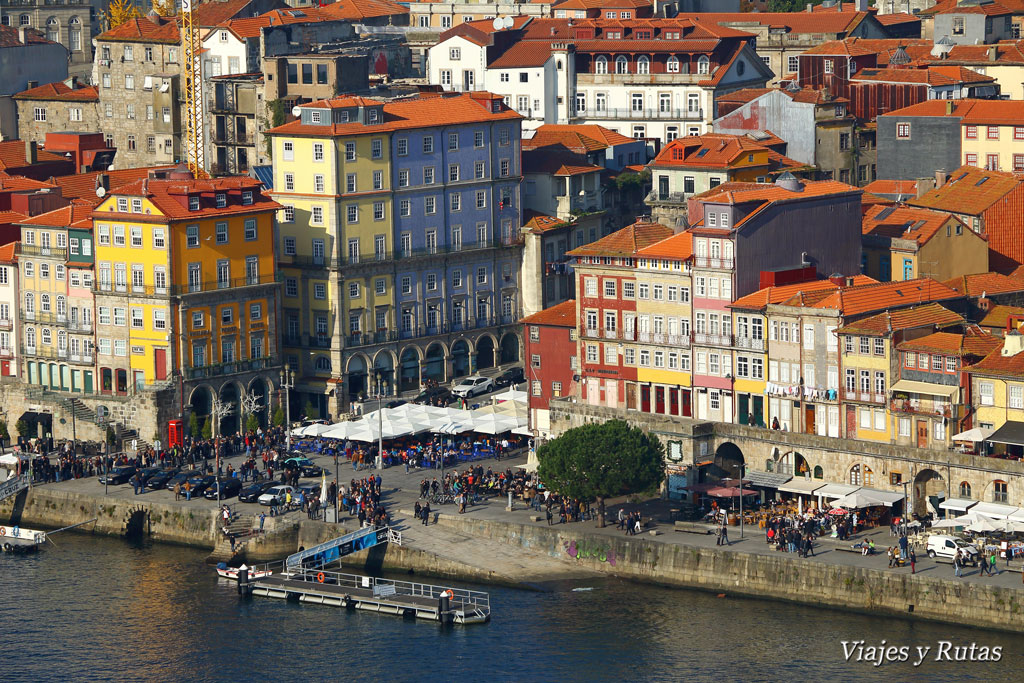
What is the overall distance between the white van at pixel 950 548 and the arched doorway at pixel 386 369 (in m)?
52.8

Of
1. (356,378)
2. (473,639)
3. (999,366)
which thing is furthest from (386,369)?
(999,366)

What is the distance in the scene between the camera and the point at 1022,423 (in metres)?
157

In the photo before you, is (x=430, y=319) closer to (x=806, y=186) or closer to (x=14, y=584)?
(x=806, y=186)

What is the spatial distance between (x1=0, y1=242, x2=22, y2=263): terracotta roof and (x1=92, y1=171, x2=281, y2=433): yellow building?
28.6ft

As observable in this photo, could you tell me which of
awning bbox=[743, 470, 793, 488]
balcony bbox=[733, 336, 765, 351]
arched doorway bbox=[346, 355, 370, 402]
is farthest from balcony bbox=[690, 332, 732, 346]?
arched doorway bbox=[346, 355, 370, 402]

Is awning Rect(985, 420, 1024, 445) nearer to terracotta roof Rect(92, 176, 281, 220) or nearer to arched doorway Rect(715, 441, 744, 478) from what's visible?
arched doorway Rect(715, 441, 744, 478)

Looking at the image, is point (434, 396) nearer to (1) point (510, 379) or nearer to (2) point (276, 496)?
(1) point (510, 379)

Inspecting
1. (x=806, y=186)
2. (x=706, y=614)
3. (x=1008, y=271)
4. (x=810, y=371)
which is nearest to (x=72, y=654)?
(x=706, y=614)

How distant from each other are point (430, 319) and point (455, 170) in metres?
10.4

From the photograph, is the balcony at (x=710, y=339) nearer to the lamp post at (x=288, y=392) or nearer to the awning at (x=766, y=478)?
the awning at (x=766, y=478)

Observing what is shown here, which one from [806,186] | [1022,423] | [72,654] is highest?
[806,186]

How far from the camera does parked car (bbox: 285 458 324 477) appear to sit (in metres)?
174

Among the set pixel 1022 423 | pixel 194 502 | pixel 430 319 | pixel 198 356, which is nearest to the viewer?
pixel 1022 423

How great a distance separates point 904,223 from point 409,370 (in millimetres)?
34465
